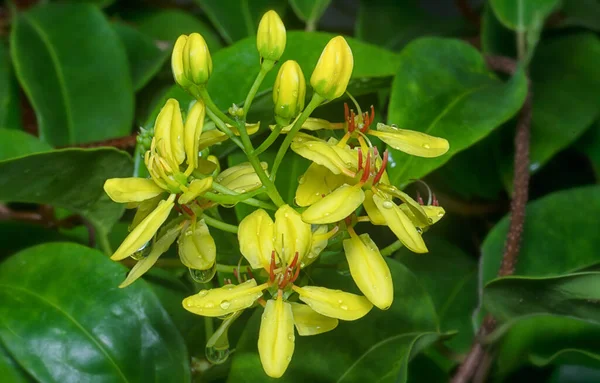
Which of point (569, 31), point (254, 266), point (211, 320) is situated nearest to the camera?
point (254, 266)

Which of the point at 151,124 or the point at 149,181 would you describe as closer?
the point at 149,181

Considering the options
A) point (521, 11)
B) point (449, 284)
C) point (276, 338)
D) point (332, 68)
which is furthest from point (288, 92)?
point (521, 11)

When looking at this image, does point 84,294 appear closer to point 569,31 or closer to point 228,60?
point 228,60

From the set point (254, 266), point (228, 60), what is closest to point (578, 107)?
point (228, 60)

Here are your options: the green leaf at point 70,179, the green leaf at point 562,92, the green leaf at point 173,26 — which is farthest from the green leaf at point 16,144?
the green leaf at point 562,92

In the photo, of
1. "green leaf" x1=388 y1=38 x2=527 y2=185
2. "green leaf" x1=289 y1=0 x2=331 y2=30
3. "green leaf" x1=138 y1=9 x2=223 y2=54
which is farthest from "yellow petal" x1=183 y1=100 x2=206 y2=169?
"green leaf" x1=138 y1=9 x2=223 y2=54

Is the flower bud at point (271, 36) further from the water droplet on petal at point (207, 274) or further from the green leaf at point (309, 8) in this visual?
the green leaf at point (309, 8)
